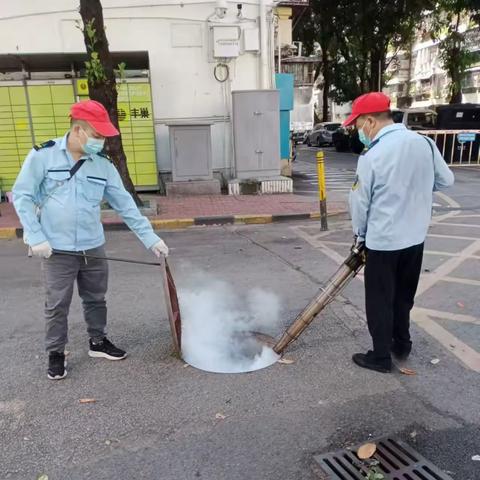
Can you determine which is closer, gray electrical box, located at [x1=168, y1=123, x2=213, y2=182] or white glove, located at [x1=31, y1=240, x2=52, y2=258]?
white glove, located at [x1=31, y1=240, x2=52, y2=258]

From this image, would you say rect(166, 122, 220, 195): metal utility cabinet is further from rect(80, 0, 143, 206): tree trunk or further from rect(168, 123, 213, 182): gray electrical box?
rect(80, 0, 143, 206): tree trunk

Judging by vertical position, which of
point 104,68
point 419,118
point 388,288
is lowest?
point 388,288

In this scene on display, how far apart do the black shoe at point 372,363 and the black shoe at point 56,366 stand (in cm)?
201

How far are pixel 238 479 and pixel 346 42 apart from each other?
101ft

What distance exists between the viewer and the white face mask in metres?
3.13

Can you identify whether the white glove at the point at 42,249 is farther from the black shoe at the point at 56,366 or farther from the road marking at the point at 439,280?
the road marking at the point at 439,280

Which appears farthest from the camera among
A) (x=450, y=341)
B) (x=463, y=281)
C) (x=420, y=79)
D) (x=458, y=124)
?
(x=420, y=79)

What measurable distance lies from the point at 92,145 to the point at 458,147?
16.5 m

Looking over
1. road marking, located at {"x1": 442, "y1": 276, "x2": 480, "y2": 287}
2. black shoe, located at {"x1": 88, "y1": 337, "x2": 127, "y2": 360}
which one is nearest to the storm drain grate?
black shoe, located at {"x1": 88, "y1": 337, "x2": 127, "y2": 360}

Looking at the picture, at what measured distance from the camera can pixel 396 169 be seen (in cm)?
295

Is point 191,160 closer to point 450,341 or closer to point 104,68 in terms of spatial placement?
point 104,68

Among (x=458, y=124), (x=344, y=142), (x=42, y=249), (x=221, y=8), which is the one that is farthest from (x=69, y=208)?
(x=344, y=142)

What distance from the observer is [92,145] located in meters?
3.15

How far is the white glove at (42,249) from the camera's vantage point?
3.05 m
